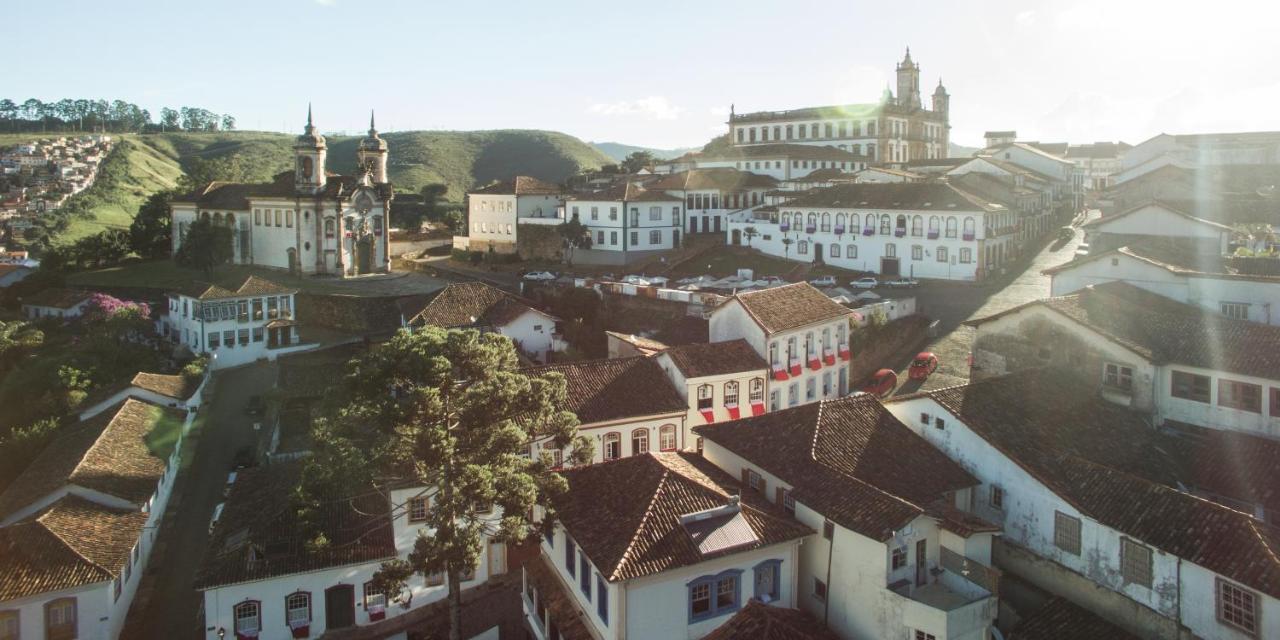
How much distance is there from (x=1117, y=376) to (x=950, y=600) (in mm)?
11690

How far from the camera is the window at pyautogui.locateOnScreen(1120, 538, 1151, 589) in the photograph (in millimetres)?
19719

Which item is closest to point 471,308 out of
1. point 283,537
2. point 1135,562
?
point 283,537

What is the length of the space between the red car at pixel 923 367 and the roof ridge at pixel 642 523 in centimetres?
1717

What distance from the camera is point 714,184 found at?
65.6 m

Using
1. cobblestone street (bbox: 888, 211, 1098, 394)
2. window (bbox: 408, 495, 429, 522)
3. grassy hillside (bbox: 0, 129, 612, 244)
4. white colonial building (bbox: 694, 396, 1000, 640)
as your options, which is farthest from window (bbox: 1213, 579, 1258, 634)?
grassy hillside (bbox: 0, 129, 612, 244)

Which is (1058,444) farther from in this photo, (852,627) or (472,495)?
(472,495)

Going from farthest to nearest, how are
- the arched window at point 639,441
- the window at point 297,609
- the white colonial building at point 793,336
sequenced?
1. the white colonial building at point 793,336
2. the arched window at point 639,441
3. the window at point 297,609

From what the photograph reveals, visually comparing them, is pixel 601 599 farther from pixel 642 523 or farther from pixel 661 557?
pixel 642 523

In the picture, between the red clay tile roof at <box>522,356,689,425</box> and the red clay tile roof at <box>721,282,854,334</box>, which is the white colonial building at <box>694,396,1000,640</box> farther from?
the red clay tile roof at <box>721,282,854,334</box>

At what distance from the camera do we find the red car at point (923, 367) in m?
36.2

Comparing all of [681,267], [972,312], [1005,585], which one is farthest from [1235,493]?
[681,267]

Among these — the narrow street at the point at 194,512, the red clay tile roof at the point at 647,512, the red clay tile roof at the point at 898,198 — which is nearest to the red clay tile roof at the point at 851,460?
the red clay tile roof at the point at 647,512

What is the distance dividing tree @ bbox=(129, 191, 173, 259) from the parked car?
37.3 metres

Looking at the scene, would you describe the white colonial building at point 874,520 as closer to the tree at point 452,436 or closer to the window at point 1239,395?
the tree at point 452,436
